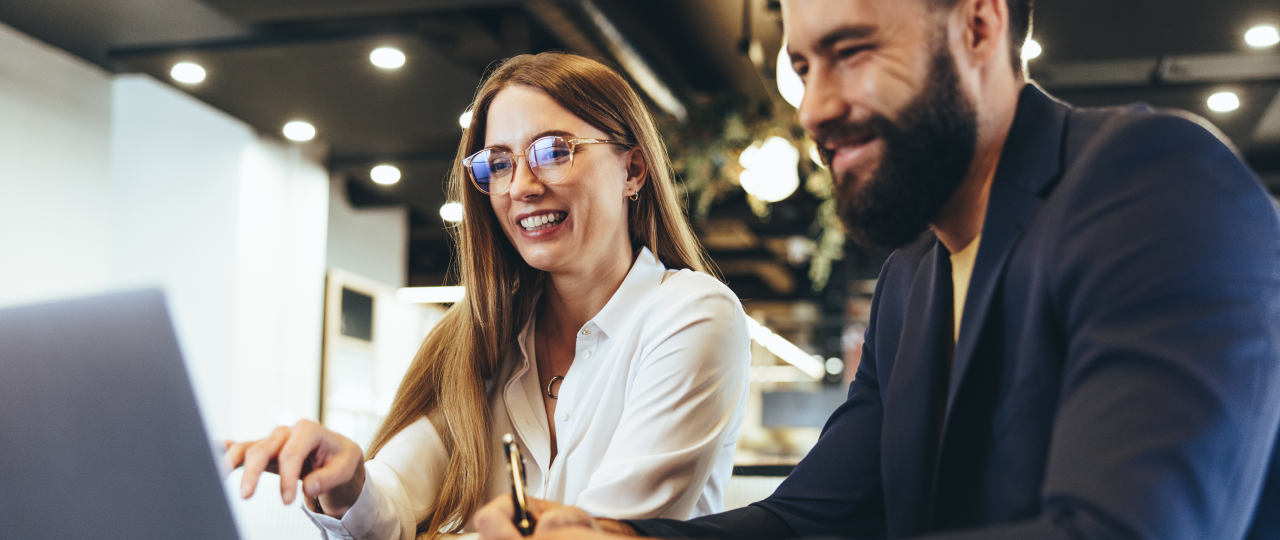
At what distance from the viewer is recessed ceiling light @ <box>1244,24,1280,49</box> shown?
14.1 feet

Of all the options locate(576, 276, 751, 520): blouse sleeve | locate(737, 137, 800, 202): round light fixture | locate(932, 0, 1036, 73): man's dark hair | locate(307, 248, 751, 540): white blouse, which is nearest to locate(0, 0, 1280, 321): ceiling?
locate(737, 137, 800, 202): round light fixture

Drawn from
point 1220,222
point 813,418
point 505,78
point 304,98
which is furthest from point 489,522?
point 813,418

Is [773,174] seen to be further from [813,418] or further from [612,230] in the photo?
[813,418]

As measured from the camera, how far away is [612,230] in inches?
69.1

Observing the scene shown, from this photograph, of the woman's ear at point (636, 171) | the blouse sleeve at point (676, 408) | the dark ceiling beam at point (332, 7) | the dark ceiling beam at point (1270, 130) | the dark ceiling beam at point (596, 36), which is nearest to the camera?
the blouse sleeve at point (676, 408)

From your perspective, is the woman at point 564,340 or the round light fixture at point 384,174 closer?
the woman at point 564,340

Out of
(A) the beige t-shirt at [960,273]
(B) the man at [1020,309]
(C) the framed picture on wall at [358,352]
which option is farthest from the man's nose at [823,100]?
(C) the framed picture on wall at [358,352]

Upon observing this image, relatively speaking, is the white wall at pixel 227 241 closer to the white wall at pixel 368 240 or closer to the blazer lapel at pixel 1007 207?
the white wall at pixel 368 240

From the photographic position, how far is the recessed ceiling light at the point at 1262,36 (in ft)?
14.1

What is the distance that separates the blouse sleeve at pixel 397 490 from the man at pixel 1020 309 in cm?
46

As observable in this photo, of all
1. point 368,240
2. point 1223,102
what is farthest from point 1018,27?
point 368,240

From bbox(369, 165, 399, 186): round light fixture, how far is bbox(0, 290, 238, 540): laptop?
6.43 m

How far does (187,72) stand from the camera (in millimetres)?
4824

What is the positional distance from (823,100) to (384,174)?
6.60m
